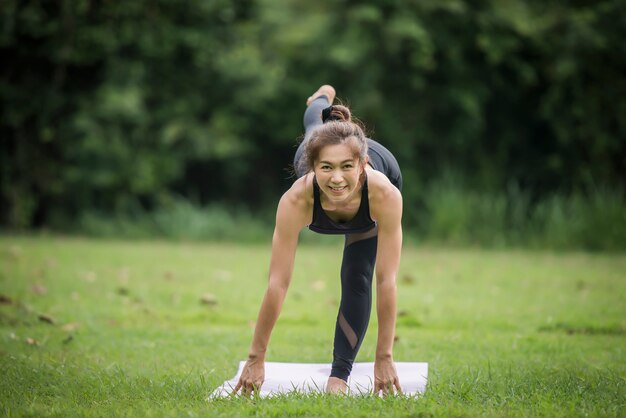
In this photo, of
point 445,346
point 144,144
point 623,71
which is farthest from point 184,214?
point 445,346

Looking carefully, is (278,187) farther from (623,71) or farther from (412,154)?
(623,71)

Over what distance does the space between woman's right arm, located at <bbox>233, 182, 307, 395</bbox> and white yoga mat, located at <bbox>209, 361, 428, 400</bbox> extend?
0.67 ft

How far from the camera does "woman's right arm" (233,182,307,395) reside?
143 inches

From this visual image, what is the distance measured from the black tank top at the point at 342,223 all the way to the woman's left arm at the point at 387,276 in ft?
0.22

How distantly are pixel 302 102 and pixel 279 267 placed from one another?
11.1 m

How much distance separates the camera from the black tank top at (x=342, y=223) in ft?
12.0

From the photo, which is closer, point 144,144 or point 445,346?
point 445,346

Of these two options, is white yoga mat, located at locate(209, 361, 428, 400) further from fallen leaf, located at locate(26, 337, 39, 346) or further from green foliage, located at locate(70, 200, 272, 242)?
green foliage, located at locate(70, 200, 272, 242)

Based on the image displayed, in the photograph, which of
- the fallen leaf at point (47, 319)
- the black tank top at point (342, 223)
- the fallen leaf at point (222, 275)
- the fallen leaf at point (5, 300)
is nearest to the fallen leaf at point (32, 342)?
the fallen leaf at point (47, 319)

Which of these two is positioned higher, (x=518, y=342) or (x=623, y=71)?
(x=623, y=71)

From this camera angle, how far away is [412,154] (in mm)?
14211

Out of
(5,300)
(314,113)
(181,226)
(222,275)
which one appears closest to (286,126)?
(181,226)

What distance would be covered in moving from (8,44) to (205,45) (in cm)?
330

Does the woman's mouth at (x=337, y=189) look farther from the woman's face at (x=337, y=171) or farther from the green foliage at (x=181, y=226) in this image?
the green foliage at (x=181, y=226)
